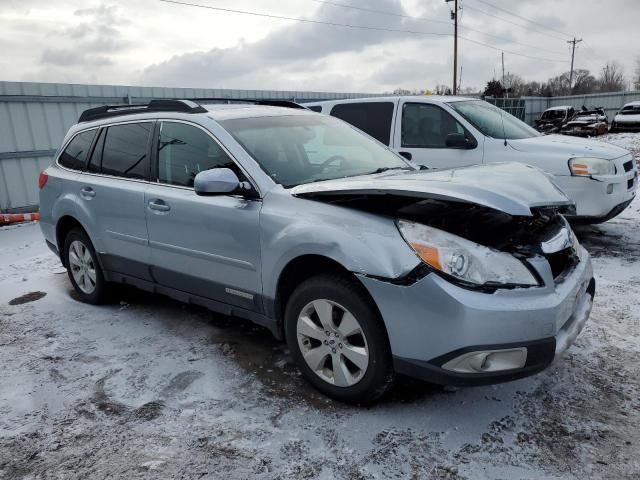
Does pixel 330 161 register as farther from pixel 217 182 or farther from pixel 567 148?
pixel 567 148

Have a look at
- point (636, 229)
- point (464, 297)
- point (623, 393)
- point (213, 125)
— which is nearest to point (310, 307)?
point (464, 297)

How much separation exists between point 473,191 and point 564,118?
25039mm

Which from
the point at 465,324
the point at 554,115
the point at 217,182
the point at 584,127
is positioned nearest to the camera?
the point at 465,324

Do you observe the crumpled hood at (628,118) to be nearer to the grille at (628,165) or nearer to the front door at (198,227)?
the grille at (628,165)

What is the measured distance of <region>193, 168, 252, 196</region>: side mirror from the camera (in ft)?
10.3

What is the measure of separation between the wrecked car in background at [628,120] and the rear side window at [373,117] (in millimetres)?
21452

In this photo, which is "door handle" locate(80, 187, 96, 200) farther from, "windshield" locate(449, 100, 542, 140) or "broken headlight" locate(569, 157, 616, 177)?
"broken headlight" locate(569, 157, 616, 177)

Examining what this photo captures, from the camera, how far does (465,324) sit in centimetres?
240

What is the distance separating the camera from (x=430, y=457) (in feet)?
8.28

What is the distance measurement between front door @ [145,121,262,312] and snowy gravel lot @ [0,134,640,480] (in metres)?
0.54

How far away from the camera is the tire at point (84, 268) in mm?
4668

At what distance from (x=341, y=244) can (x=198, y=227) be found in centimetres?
124

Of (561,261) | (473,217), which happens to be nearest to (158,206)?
(473,217)

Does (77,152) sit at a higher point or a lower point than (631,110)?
higher
